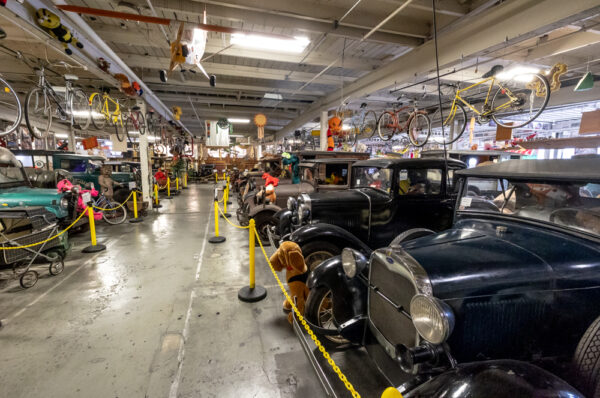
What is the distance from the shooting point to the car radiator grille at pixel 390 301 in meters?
1.59

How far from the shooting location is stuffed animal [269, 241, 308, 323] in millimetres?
2607

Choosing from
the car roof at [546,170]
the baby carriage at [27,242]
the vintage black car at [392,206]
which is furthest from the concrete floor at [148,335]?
the car roof at [546,170]

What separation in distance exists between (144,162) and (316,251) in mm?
8486

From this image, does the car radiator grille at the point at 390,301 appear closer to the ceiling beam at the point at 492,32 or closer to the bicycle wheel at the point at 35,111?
the ceiling beam at the point at 492,32

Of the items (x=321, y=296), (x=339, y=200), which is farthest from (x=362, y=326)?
(x=339, y=200)

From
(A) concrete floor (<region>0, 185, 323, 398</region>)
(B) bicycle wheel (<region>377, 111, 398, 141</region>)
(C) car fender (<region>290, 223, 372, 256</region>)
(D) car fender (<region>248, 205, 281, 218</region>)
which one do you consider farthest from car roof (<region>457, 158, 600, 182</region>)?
(B) bicycle wheel (<region>377, 111, 398, 141</region>)

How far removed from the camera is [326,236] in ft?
10.8

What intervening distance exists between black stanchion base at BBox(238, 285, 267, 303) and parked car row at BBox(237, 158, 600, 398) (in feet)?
4.09

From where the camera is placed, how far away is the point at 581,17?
339cm

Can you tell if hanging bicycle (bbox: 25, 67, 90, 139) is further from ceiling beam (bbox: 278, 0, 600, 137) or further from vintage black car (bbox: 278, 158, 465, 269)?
ceiling beam (bbox: 278, 0, 600, 137)

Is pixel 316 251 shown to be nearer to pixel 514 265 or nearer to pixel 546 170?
pixel 514 265

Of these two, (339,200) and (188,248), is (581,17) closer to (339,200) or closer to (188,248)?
(339,200)

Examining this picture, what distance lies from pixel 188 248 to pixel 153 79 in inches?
287

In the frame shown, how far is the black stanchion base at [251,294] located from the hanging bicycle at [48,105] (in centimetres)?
481
